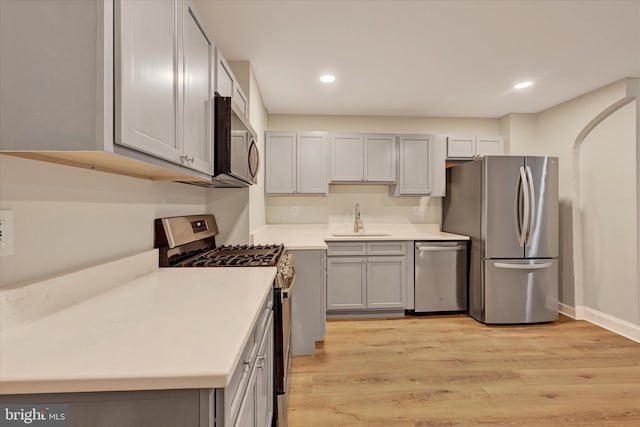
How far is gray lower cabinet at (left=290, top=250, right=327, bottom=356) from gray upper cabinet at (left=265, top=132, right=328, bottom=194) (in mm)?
1313

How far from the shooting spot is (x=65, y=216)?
1.19m

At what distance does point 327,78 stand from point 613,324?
373 centimetres

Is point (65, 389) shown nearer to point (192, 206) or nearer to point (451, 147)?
point (192, 206)

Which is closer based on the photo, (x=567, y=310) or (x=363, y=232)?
(x=567, y=310)

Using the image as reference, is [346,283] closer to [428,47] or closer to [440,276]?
[440,276]

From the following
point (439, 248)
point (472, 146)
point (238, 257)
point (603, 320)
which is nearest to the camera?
point (238, 257)

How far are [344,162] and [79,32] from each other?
3388 millimetres

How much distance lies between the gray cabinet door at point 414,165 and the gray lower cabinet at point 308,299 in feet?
5.85

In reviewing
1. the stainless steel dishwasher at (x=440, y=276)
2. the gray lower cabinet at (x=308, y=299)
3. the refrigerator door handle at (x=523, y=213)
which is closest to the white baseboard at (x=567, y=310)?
the refrigerator door handle at (x=523, y=213)

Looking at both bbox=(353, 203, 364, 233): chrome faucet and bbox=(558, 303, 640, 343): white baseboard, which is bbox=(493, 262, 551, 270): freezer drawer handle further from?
bbox=(353, 203, 364, 233): chrome faucet

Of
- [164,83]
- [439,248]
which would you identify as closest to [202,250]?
[164,83]

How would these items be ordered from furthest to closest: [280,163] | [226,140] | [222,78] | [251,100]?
[280,163], [251,100], [222,78], [226,140]

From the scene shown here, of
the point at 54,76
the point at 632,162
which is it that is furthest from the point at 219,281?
the point at 632,162

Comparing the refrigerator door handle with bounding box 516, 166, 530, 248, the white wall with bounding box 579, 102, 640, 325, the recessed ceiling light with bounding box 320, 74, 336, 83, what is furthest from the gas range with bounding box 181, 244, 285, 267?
the white wall with bounding box 579, 102, 640, 325
